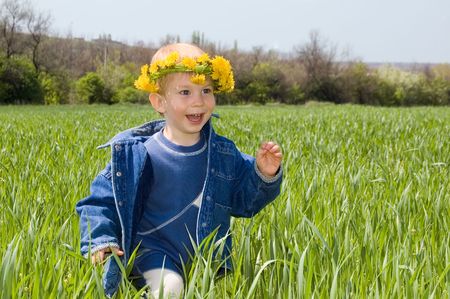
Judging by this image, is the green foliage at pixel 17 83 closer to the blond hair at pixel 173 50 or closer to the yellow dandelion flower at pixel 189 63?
the blond hair at pixel 173 50

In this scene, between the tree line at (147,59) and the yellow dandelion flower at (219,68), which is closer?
the yellow dandelion flower at (219,68)

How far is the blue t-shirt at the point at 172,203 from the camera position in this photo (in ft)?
6.78

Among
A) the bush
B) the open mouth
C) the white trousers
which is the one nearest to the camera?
the white trousers

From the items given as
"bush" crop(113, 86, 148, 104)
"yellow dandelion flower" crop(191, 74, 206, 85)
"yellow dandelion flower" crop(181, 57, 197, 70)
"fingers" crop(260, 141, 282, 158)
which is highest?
"yellow dandelion flower" crop(181, 57, 197, 70)

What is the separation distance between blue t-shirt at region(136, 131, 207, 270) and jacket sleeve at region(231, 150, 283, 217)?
0.16m

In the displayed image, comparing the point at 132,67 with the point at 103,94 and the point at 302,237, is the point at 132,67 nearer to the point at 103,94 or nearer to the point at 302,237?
the point at 103,94

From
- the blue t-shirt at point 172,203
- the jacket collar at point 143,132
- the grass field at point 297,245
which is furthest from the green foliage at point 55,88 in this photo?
the blue t-shirt at point 172,203

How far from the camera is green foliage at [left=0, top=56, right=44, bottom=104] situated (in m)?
41.2

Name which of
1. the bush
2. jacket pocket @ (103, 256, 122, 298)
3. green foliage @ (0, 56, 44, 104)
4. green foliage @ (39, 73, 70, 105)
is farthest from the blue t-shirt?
the bush

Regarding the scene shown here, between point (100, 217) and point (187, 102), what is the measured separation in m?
0.48

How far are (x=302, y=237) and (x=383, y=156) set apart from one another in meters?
3.26

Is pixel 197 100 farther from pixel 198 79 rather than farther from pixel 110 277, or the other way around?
pixel 110 277

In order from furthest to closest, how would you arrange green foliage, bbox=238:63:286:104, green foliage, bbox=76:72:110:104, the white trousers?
green foliage, bbox=238:63:286:104
green foliage, bbox=76:72:110:104
the white trousers

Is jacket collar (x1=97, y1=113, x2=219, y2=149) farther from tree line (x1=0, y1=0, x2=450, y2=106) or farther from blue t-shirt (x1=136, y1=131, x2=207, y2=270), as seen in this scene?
tree line (x1=0, y1=0, x2=450, y2=106)
